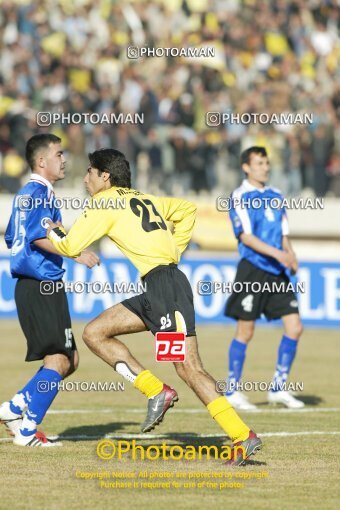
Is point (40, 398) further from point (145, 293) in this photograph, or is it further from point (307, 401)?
point (307, 401)

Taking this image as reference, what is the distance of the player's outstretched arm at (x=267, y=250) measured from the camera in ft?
39.3

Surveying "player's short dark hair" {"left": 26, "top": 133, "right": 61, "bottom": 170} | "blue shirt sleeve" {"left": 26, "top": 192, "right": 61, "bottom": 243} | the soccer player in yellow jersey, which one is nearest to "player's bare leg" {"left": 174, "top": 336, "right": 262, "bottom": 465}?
the soccer player in yellow jersey

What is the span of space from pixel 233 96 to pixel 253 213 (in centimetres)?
1146

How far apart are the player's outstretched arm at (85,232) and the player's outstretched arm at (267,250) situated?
3785 mm

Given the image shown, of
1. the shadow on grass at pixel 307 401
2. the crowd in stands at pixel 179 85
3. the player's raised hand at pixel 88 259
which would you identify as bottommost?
the shadow on grass at pixel 307 401

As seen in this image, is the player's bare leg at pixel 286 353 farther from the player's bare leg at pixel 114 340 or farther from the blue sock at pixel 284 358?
the player's bare leg at pixel 114 340

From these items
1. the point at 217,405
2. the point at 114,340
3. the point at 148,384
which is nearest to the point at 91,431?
the point at 114,340

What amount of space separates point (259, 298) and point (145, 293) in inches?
Result: 159

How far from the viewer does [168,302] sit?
8.54 metres

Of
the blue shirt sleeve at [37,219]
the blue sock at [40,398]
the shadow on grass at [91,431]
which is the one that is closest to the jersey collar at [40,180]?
the blue shirt sleeve at [37,219]

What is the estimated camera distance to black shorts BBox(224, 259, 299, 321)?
493 inches

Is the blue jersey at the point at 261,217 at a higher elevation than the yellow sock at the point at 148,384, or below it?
higher

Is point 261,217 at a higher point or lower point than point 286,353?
higher

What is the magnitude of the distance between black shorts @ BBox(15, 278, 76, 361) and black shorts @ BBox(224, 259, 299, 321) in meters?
3.44
